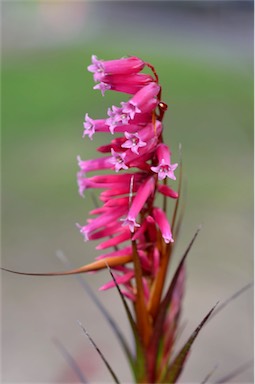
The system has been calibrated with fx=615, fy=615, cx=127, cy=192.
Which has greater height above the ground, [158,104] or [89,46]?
[158,104]

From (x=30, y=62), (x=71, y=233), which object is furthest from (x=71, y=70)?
(x=71, y=233)

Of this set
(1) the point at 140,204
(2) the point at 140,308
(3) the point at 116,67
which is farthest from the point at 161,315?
(3) the point at 116,67

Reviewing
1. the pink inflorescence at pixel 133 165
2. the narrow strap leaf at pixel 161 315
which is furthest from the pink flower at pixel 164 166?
the narrow strap leaf at pixel 161 315

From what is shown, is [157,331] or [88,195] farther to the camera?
[88,195]

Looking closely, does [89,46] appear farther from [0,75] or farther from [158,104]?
[158,104]

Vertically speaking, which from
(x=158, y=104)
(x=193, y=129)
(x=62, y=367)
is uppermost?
(x=158, y=104)

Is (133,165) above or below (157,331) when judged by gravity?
above

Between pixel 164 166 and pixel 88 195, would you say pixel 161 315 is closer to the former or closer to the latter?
pixel 164 166
